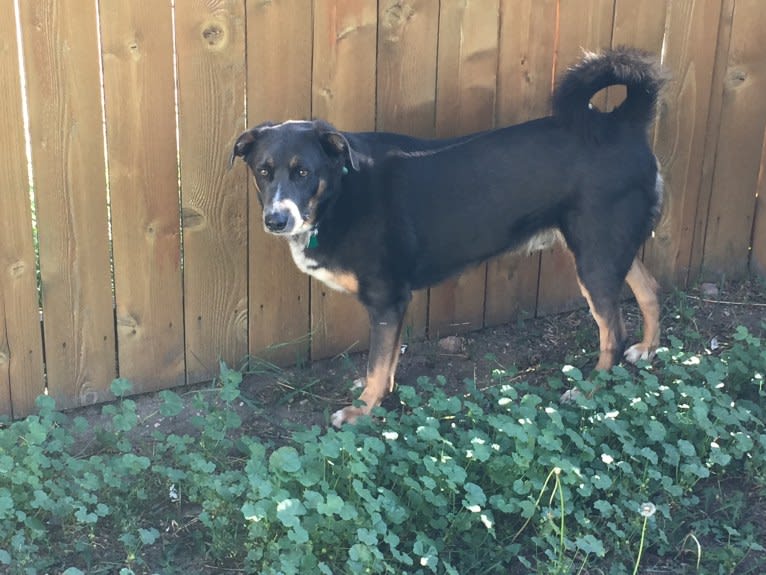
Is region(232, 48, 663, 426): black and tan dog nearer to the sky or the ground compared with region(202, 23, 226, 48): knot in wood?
nearer to the ground

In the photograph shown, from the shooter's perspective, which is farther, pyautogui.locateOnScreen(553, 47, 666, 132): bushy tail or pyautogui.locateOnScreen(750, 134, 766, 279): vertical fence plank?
pyautogui.locateOnScreen(750, 134, 766, 279): vertical fence plank

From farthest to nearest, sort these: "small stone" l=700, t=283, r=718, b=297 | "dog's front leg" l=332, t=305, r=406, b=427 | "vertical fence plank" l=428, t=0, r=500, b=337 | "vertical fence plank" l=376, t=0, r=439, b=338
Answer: "small stone" l=700, t=283, r=718, b=297, "vertical fence plank" l=428, t=0, r=500, b=337, "vertical fence plank" l=376, t=0, r=439, b=338, "dog's front leg" l=332, t=305, r=406, b=427

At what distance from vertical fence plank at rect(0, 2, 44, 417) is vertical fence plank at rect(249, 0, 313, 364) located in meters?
0.94

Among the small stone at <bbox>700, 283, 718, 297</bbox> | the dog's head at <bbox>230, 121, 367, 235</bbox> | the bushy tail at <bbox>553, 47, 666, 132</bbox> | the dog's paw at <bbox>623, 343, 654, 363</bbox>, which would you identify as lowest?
the dog's paw at <bbox>623, 343, 654, 363</bbox>

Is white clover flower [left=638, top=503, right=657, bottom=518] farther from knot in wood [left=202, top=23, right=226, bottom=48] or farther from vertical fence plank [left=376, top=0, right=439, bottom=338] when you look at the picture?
knot in wood [left=202, top=23, right=226, bottom=48]

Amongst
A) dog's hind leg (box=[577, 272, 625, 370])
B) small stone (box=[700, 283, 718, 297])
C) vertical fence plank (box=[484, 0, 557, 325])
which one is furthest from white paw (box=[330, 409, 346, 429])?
small stone (box=[700, 283, 718, 297])

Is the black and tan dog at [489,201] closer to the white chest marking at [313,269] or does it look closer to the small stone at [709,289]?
the white chest marking at [313,269]

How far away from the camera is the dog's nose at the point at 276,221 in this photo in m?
3.65

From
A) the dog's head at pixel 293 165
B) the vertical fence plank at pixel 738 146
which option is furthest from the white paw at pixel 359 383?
the vertical fence plank at pixel 738 146

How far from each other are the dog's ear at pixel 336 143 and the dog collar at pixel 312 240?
33 cm

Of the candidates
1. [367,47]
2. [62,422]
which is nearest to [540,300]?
[367,47]

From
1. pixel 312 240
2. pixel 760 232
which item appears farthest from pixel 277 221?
pixel 760 232

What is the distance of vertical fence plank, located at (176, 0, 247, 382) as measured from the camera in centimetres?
394

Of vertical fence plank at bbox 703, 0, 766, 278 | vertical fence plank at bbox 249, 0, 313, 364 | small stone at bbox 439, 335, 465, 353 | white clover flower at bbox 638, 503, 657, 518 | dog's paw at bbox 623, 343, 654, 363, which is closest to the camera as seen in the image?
white clover flower at bbox 638, 503, 657, 518
